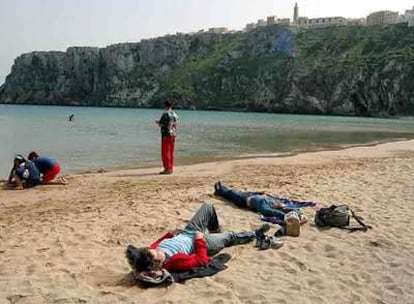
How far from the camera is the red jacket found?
628 cm

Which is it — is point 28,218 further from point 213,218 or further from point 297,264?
point 297,264

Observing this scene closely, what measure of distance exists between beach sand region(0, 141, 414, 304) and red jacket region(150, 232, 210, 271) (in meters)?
0.26

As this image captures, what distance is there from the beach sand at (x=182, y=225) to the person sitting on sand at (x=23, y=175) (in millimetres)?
446

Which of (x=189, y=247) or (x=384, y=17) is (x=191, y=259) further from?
(x=384, y=17)

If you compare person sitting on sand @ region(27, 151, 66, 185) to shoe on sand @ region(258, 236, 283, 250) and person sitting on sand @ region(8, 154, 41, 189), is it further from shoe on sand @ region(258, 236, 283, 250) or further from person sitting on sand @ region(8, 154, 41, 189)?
shoe on sand @ region(258, 236, 283, 250)

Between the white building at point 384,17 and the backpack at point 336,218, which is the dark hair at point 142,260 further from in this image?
the white building at point 384,17

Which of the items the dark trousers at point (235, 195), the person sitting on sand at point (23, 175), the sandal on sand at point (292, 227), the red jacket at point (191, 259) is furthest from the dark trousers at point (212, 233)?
the person sitting on sand at point (23, 175)

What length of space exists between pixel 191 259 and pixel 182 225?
233cm

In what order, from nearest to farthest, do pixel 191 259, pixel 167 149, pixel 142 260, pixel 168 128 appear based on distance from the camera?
pixel 142 260, pixel 191 259, pixel 168 128, pixel 167 149

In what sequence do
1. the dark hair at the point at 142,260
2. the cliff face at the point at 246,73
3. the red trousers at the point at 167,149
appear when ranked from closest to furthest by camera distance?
the dark hair at the point at 142,260, the red trousers at the point at 167,149, the cliff face at the point at 246,73

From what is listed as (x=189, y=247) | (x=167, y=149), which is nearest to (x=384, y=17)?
(x=167, y=149)

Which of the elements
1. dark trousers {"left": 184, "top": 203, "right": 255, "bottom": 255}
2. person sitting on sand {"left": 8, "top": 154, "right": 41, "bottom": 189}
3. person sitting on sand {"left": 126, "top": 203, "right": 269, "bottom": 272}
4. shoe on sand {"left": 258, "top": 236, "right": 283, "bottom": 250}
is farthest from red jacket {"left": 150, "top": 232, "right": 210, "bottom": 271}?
person sitting on sand {"left": 8, "top": 154, "right": 41, "bottom": 189}

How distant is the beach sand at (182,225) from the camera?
228 inches

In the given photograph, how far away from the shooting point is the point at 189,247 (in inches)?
262
